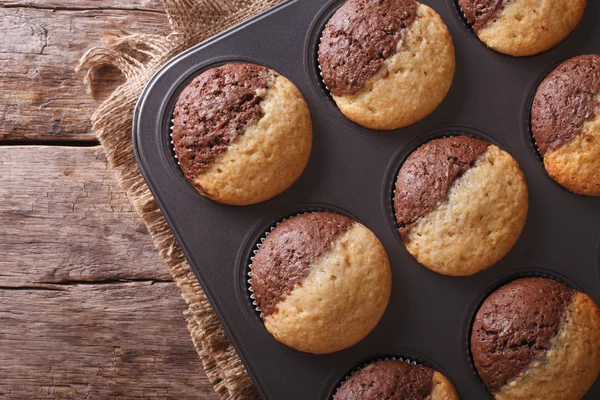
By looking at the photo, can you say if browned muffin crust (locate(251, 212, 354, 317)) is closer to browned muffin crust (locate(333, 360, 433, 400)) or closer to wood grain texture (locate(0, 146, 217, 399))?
browned muffin crust (locate(333, 360, 433, 400))

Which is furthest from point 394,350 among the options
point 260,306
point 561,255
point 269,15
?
point 269,15

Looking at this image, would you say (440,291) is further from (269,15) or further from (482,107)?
(269,15)

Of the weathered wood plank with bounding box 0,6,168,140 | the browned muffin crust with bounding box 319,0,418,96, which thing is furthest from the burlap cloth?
the browned muffin crust with bounding box 319,0,418,96

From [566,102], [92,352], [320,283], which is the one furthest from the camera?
[92,352]

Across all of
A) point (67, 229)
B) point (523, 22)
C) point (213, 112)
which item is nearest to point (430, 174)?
point (523, 22)

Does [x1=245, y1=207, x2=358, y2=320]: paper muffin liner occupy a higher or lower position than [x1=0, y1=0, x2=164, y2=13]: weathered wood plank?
lower

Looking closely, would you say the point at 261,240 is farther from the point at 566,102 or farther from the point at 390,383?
the point at 566,102
